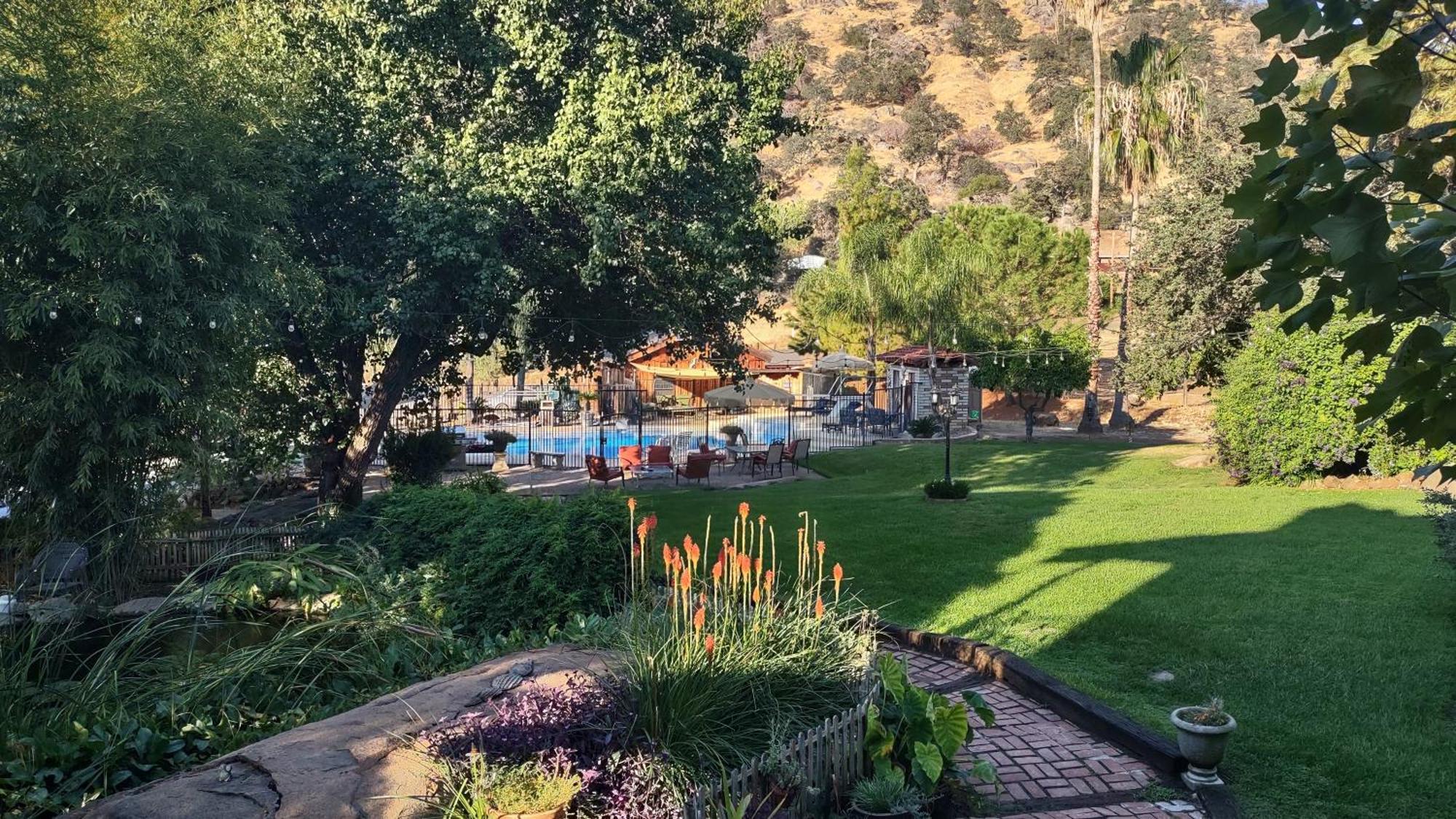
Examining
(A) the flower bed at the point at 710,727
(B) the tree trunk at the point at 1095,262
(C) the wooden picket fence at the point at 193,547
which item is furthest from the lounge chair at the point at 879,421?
(A) the flower bed at the point at 710,727

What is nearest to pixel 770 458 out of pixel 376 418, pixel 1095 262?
pixel 376 418

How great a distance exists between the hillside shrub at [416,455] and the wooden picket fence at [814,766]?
13773mm

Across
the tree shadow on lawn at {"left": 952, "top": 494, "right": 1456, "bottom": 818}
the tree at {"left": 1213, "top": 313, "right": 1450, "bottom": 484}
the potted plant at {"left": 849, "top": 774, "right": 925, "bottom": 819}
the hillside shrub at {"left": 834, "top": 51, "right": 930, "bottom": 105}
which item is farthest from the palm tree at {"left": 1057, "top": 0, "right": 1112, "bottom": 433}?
the hillside shrub at {"left": 834, "top": 51, "right": 930, "bottom": 105}

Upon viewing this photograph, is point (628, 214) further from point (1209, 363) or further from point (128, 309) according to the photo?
point (1209, 363)

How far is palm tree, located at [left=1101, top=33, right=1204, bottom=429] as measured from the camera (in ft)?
93.5

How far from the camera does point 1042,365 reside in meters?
29.1

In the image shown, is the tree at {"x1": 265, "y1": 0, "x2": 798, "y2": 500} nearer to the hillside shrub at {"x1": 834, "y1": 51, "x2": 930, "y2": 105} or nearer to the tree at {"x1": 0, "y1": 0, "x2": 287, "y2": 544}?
the tree at {"x1": 0, "y1": 0, "x2": 287, "y2": 544}

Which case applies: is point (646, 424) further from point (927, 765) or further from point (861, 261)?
point (927, 765)

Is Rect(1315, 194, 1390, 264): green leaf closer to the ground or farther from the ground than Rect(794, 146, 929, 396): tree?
Result: closer to the ground

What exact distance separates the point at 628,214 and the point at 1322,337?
12.2 metres

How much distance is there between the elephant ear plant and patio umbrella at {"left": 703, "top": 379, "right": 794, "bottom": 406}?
20250mm

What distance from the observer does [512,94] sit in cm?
1449

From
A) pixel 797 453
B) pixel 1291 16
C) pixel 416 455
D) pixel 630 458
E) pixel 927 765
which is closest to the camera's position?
pixel 1291 16

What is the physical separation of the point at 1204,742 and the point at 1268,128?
3977 mm
